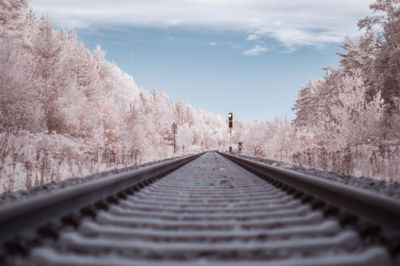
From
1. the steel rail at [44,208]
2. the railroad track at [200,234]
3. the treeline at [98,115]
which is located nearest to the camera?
the railroad track at [200,234]

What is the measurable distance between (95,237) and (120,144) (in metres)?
24.5

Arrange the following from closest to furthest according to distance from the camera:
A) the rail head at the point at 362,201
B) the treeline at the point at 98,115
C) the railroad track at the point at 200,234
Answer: the railroad track at the point at 200,234, the rail head at the point at 362,201, the treeline at the point at 98,115

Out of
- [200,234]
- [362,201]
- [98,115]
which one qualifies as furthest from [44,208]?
[98,115]

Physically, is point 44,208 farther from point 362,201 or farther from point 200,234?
point 362,201

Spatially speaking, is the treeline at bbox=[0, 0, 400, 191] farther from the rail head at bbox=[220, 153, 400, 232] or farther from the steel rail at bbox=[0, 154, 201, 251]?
the rail head at bbox=[220, 153, 400, 232]

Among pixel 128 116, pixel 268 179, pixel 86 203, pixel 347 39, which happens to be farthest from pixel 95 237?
pixel 347 39

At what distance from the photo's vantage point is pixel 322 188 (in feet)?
9.65

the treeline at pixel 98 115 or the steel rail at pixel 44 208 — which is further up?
the treeline at pixel 98 115

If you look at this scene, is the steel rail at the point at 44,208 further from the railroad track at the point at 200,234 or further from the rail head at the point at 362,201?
the rail head at the point at 362,201

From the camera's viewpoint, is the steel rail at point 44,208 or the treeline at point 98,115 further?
the treeline at point 98,115

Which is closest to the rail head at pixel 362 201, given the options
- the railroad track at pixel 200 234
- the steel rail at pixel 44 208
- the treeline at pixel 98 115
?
the railroad track at pixel 200 234

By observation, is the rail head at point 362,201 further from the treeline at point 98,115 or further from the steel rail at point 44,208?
the treeline at point 98,115

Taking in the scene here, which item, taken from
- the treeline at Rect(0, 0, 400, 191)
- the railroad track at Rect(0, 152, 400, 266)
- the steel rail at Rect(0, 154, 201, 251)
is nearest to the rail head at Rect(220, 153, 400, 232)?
the railroad track at Rect(0, 152, 400, 266)

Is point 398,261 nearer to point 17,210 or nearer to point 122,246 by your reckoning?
point 122,246
